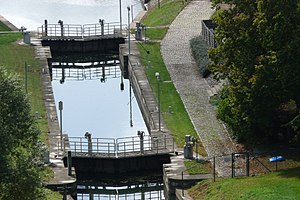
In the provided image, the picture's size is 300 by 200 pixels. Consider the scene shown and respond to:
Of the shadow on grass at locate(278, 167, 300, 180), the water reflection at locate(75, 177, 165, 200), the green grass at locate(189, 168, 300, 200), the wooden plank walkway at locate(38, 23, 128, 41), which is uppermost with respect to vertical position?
the wooden plank walkway at locate(38, 23, 128, 41)

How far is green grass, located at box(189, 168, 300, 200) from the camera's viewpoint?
169ft

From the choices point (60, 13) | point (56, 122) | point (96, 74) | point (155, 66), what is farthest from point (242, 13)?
point (60, 13)

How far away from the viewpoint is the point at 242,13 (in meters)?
57.3

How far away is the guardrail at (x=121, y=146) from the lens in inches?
2400

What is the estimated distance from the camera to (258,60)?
5619 centimetres

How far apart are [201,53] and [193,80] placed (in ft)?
15.7

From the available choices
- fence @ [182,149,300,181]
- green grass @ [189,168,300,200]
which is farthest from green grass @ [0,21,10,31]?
green grass @ [189,168,300,200]

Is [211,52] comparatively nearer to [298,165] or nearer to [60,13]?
[298,165]

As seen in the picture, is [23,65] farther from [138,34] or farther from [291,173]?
[291,173]

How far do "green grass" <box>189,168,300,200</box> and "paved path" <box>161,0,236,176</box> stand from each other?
6.72ft

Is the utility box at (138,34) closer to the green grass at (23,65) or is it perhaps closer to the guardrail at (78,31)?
the guardrail at (78,31)

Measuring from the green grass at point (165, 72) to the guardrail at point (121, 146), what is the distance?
35.1 inches

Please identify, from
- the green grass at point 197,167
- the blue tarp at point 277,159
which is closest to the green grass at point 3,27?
the green grass at point 197,167

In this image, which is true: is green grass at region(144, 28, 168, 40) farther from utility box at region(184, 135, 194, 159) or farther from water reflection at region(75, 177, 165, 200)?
utility box at region(184, 135, 194, 159)
